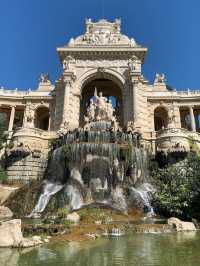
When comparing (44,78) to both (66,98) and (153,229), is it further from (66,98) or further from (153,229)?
(153,229)

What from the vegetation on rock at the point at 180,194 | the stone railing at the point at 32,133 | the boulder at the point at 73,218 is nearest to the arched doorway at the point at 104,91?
the stone railing at the point at 32,133

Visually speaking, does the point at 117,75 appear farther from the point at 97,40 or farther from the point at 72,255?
the point at 72,255

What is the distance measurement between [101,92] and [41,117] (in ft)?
40.1

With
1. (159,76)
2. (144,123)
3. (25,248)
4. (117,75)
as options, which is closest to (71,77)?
(117,75)

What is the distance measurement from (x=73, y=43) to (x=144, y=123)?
17.5m

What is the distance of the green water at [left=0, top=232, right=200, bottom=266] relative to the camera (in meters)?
6.93

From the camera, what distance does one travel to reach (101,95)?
38.0m

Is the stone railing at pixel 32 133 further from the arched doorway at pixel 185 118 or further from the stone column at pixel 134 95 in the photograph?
the arched doorway at pixel 185 118

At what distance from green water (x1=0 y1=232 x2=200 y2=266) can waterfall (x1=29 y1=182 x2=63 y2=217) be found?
11.0 metres

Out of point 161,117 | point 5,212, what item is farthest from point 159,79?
point 5,212

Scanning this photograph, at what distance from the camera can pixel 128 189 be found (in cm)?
2145

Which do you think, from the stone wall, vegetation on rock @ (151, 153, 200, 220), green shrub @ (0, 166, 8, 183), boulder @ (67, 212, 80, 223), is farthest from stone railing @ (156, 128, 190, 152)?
green shrub @ (0, 166, 8, 183)

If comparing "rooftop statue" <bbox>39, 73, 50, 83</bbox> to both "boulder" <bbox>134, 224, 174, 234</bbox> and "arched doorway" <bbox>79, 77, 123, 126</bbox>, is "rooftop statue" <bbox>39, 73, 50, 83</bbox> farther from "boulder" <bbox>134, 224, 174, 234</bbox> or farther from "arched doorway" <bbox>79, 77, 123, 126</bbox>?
"boulder" <bbox>134, 224, 174, 234</bbox>

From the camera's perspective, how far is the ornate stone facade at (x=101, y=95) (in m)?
36.9
